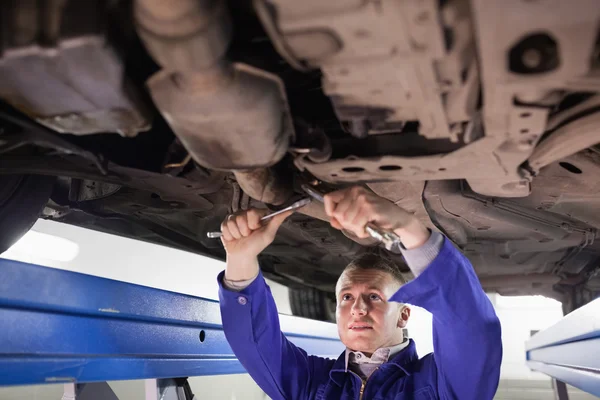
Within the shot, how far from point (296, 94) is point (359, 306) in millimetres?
879

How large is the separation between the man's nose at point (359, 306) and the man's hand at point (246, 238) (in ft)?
1.32

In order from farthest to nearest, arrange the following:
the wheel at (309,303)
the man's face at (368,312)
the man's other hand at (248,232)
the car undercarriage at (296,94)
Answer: the wheel at (309,303)
the man's face at (368,312)
the man's other hand at (248,232)
the car undercarriage at (296,94)

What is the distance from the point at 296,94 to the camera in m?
Answer: 0.92

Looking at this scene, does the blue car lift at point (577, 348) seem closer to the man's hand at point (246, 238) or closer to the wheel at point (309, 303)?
the man's hand at point (246, 238)

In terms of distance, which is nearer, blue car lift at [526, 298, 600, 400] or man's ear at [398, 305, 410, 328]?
blue car lift at [526, 298, 600, 400]

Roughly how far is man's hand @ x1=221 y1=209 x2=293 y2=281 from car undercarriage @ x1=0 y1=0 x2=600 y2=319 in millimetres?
72

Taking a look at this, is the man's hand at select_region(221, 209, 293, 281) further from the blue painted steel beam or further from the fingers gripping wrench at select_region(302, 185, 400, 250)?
the blue painted steel beam

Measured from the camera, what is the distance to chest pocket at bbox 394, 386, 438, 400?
1318 millimetres

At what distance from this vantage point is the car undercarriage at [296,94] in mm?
550

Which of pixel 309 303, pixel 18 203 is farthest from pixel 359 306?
pixel 309 303

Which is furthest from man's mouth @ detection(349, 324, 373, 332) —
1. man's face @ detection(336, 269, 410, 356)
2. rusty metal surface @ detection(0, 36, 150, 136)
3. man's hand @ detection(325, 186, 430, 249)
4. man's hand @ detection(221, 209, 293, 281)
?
rusty metal surface @ detection(0, 36, 150, 136)

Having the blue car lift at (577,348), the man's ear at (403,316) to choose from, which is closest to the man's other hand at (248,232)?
the man's ear at (403,316)

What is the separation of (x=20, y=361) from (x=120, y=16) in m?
0.70

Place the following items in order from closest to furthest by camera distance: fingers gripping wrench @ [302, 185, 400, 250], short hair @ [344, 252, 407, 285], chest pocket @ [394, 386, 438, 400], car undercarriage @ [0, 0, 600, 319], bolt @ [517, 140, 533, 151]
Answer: car undercarriage @ [0, 0, 600, 319] → bolt @ [517, 140, 533, 151] → fingers gripping wrench @ [302, 185, 400, 250] → chest pocket @ [394, 386, 438, 400] → short hair @ [344, 252, 407, 285]
